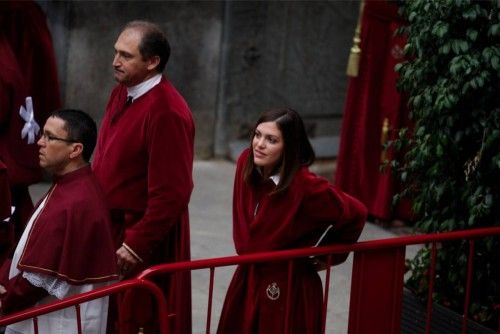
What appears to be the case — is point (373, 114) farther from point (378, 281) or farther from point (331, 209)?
point (331, 209)

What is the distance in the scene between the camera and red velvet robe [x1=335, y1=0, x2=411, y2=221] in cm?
896

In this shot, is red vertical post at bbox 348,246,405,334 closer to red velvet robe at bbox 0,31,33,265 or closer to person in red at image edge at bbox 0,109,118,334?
person in red at image edge at bbox 0,109,118,334

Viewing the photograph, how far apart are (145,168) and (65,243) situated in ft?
2.73

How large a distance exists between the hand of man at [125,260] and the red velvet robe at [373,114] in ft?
12.4

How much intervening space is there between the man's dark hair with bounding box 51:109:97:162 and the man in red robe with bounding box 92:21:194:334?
15.9 inches

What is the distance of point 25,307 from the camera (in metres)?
4.88

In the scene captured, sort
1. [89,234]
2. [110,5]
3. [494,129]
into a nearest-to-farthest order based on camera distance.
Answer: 1. [89,234]
2. [494,129]
3. [110,5]

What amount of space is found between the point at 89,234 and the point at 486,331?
88.5 inches

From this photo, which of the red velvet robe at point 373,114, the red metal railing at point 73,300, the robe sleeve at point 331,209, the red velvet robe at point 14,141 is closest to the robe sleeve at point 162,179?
the robe sleeve at point 331,209

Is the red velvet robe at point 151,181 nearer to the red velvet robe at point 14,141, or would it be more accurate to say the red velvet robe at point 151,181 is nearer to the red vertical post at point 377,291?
the red vertical post at point 377,291

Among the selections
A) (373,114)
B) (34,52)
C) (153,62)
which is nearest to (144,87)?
(153,62)

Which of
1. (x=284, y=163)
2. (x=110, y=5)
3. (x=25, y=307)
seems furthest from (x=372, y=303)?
(x=110, y=5)

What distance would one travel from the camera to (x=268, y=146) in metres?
5.01

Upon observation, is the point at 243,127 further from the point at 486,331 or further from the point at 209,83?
the point at 486,331
